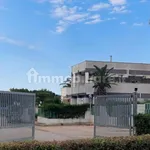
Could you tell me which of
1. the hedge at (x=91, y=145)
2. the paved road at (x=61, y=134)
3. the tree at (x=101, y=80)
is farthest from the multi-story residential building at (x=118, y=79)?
the hedge at (x=91, y=145)

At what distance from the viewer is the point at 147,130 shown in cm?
1388

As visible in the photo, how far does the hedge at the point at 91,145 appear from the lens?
6.95 metres

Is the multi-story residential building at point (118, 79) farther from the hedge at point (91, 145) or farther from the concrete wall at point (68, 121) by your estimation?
the hedge at point (91, 145)

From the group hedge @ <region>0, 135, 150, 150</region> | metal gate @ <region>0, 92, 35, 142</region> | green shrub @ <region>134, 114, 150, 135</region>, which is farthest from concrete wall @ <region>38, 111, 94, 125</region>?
hedge @ <region>0, 135, 150, 150</region>

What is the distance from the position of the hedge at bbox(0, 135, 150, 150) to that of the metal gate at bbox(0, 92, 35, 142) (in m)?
4.37

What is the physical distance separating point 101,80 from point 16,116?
39659mm

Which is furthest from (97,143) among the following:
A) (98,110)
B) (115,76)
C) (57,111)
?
(115,76)

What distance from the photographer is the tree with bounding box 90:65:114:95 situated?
5103 cm

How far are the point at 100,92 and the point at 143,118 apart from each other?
36.8 metres

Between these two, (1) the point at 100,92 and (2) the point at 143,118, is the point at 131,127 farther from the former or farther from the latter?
(1) the point at 100,92

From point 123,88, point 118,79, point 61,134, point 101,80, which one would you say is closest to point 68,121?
point 61,134

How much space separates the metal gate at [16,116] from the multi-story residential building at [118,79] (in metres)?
37.2

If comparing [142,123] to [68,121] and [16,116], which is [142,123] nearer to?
[16,116]

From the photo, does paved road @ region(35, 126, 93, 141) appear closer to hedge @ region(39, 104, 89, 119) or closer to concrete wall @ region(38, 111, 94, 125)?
concrete wall @ region(38, 111, 94, 125)
